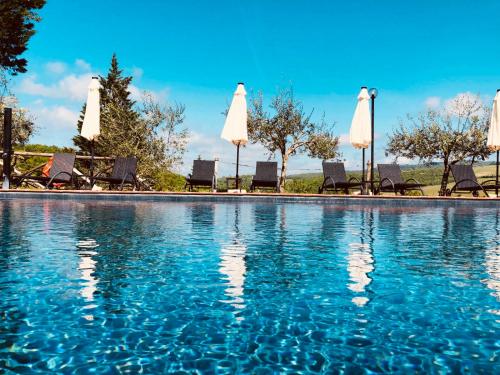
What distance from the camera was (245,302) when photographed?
11.2 ft

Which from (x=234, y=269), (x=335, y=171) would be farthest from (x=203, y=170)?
(x=234, y=269)

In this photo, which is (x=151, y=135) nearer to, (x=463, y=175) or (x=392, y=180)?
(x=392, y=180)

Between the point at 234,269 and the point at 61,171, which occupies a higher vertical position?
the point at 61,171

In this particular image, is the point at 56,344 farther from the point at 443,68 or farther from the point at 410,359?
the point at 443,68

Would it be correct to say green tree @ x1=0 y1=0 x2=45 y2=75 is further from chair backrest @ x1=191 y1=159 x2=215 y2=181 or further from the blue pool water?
the blue pool water

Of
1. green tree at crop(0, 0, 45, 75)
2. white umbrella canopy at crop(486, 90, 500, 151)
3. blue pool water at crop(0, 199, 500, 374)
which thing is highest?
green tree at crop(0, 0, 45, 75)

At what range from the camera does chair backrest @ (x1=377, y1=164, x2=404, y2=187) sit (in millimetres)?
14508

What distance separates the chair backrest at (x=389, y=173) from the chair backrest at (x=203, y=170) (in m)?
4.87

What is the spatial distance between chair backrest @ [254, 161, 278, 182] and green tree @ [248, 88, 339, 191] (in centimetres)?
688

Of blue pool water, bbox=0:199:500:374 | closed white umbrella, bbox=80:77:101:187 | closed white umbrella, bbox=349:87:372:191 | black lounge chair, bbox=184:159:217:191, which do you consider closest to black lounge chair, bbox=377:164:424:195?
closed white umbrella, bbox=349:87:372:191

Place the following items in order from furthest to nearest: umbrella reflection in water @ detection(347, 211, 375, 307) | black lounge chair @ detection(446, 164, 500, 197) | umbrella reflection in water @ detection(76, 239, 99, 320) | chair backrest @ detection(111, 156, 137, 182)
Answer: black lounge chair @ detection(446, 164, 500, 197) < chair backrest @ detection(111, 156, 137, 182) < umbrella reflection in water @ detection(347, 211, 375, 307) < umbrella reflection in water @ detection(76, 239, 99, 320)

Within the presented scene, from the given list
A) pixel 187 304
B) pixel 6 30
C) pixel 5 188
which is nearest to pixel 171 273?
pixel 187 304

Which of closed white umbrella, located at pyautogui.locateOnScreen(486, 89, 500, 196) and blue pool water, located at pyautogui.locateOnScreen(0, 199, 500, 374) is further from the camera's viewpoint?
closed white umbrella, located at pyautogui.locateOnScreen(486, 89, 500, 196)

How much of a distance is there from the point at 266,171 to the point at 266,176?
0.60 feet
